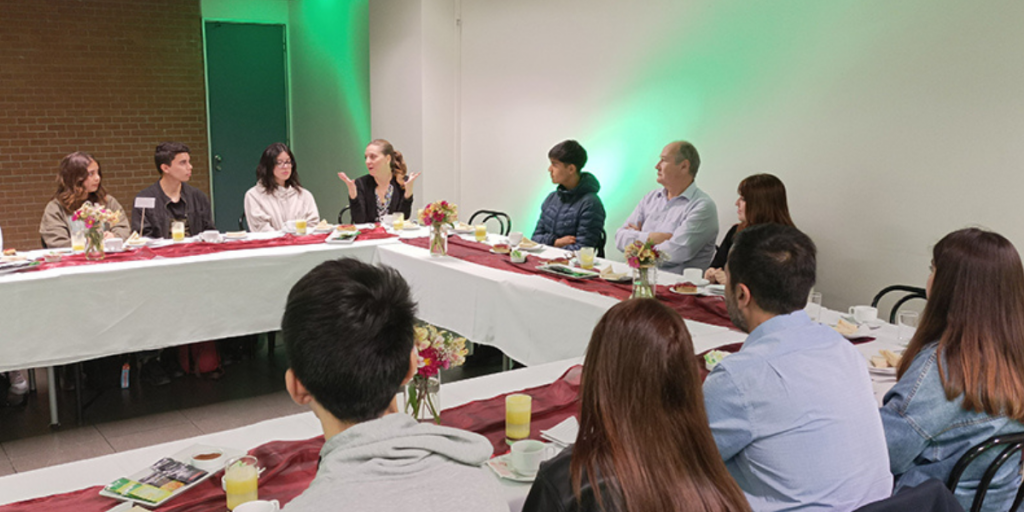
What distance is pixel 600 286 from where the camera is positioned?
352cm

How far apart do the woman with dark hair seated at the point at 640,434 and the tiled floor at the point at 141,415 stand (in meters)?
2.91

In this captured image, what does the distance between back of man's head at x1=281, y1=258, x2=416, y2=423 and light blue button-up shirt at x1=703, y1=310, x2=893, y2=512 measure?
0.65 metres

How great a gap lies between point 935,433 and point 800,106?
2.93 metres

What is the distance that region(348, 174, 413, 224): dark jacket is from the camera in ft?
17.6

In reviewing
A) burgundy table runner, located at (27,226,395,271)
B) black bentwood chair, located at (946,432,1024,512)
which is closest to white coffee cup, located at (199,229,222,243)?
burgundy table runner, located at (27,226,395,271)

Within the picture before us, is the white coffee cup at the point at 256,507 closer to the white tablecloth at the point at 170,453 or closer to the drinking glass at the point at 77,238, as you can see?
the white tablecloth at the point at 170,453

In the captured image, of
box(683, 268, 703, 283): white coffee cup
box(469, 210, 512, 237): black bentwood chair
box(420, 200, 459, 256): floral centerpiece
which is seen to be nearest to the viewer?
box(683, 268, 703, 283): white coffee cup

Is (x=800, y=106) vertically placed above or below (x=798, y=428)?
above

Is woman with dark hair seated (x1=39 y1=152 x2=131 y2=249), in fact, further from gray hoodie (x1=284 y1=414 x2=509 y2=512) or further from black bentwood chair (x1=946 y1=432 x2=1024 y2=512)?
black bentwood chair (x1=946 y1=432 x2=1024 y2=512)

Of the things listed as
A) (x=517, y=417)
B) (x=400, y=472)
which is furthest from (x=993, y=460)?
(x=400, y=472)

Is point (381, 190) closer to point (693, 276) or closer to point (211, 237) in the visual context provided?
point (211, 237)

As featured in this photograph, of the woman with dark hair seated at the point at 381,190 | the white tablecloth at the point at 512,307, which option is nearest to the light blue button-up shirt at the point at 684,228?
the white tablecloth at the point at 512,307

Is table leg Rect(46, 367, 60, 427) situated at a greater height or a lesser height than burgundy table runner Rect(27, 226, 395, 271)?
lesser

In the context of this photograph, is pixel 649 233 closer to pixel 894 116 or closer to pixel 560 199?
pixel 560 199
